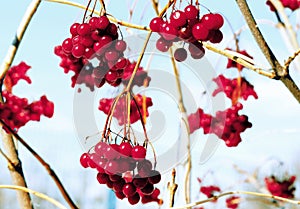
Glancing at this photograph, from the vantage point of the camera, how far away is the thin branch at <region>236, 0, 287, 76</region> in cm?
73

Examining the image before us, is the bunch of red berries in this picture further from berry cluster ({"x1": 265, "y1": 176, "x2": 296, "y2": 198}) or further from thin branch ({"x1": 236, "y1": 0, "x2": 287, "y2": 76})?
berry cluster ({"x1": 265, "y1": 176, "x2": 296, "y2": 198})

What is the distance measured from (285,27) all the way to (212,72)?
0.27 metres

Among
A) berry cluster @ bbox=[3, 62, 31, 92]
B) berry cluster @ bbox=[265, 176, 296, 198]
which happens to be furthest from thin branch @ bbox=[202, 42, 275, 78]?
berry cluster @ bbox=[265, 176, 296, 198]

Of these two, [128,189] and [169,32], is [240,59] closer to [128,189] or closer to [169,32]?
[169,32]

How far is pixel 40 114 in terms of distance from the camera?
1515mm

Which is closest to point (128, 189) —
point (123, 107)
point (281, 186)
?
point (123, 107)

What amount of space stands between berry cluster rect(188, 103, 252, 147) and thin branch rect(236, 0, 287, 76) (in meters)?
0.66

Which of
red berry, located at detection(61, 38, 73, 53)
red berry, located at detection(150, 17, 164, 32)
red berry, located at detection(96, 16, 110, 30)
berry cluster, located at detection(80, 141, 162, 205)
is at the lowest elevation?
berry cluster, located at detection(80, 141, 162, 205)

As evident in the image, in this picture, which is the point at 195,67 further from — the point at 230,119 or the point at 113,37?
the point at 113,37

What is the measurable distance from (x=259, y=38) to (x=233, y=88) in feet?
2.84

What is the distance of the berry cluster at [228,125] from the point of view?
140 centimetres

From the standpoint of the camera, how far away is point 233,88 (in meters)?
1.59

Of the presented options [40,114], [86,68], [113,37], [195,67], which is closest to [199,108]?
[195,67]

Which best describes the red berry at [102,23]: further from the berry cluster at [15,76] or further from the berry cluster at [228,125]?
the berry cluster at [15,76]
